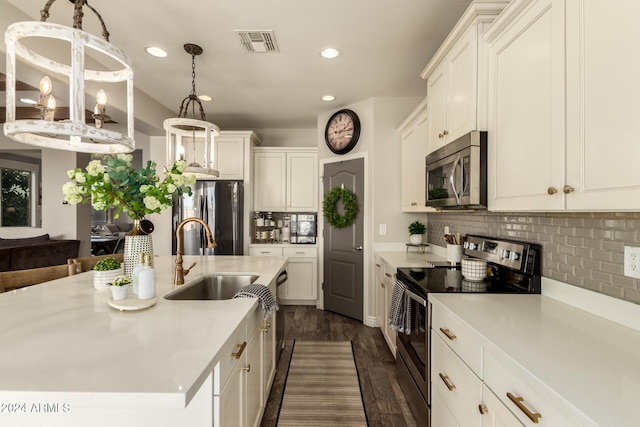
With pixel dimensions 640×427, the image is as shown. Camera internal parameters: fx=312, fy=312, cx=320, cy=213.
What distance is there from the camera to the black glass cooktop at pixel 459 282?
1.73m

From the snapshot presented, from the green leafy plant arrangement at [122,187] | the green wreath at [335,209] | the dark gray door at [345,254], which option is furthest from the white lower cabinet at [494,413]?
the green wreath at [335,209]

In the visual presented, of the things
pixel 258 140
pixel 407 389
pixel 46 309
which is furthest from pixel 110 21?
pixel 407 389

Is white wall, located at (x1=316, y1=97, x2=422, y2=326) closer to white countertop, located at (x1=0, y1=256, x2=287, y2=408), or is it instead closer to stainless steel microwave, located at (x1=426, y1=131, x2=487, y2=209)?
stainless steel microwave, located at (x1=426, y1=131, x2=487, y2=209)

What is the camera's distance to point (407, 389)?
2.13 meters

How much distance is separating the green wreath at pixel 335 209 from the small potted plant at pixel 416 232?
74cm

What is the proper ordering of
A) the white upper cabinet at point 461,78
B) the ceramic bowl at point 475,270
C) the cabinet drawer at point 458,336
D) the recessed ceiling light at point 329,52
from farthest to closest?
the recessed ceiling light at point 329,52 < the ceramic bowl at point 475,270 < the white upper cabinet at point 461,78 < the cabinet drawer at point 458,336

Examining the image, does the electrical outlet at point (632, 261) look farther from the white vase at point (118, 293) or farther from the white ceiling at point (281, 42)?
the white vase at point (118, 293)

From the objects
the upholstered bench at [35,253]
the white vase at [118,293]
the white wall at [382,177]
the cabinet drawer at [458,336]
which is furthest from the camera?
the upholstered bench at [35,253]

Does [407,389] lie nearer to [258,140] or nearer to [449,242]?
[449,242]

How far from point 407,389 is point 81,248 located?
5.49m

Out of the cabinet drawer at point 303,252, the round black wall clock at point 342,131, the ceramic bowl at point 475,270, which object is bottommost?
the cabinet drawer at point 303,252

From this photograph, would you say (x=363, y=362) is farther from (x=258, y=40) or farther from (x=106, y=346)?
(x=258, y=40)

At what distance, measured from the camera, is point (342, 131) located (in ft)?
13.4

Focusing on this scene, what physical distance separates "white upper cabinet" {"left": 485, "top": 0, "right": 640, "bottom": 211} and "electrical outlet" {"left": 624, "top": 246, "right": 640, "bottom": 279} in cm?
33
